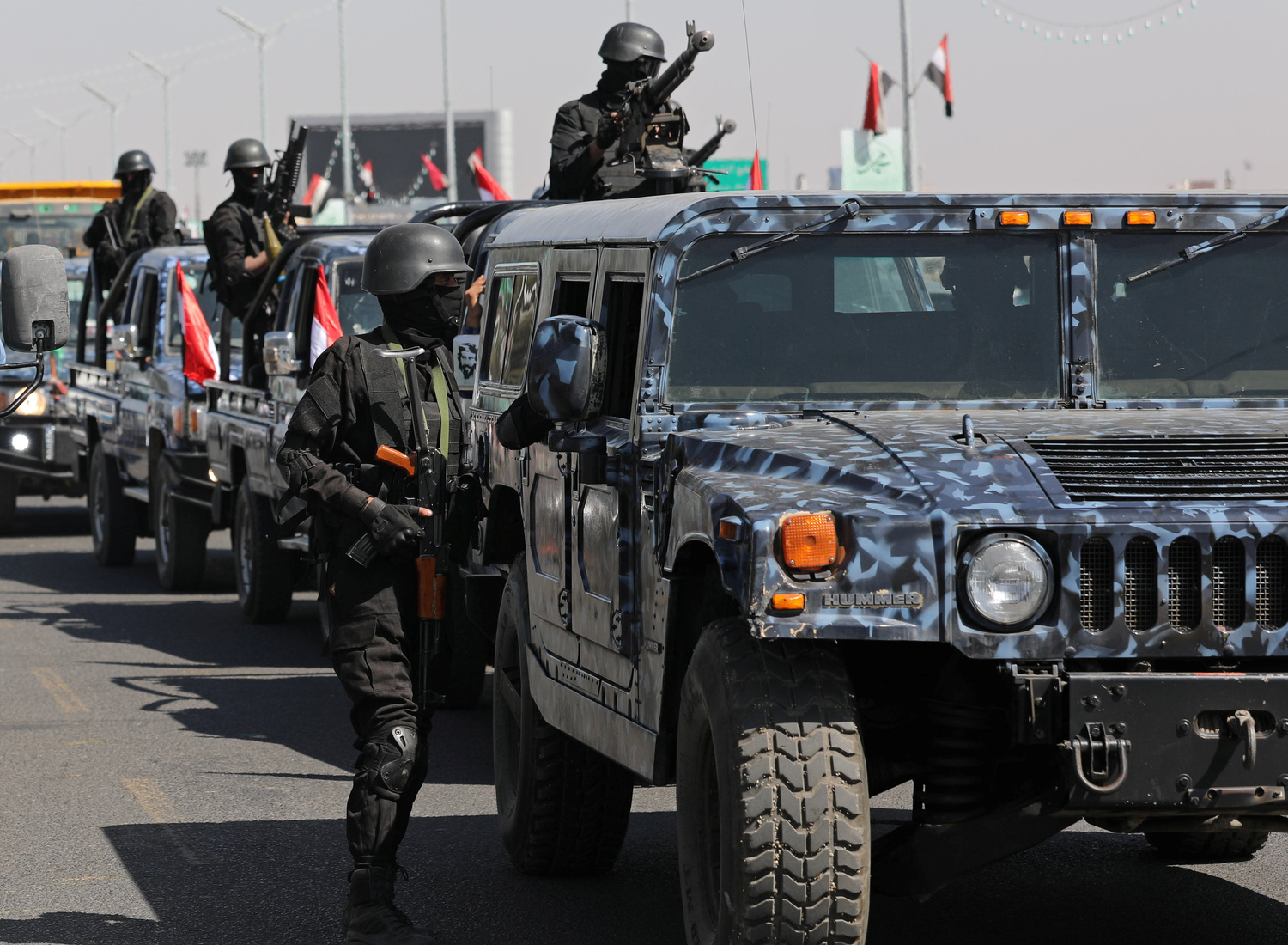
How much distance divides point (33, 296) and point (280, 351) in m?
5.16

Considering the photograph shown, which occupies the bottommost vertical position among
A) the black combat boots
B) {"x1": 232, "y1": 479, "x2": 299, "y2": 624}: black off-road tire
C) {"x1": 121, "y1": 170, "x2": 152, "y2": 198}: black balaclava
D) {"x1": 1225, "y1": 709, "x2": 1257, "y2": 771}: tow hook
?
the black combat boots

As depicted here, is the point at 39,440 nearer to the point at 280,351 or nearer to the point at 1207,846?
the point at 280,351

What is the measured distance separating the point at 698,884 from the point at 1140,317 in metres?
2.06

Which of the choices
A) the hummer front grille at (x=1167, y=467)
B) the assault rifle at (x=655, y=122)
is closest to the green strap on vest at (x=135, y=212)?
the assault rifle at (x=655, y=122)

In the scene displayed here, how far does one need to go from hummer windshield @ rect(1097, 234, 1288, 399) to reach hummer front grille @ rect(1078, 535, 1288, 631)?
1.29m

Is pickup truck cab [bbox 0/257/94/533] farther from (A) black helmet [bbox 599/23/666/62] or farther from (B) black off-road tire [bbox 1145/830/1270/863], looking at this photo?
(B) black off-road tire [bbox 1145/830/1270/863]

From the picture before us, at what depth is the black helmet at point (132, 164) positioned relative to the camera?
766 inches

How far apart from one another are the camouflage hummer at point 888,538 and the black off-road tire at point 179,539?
8.42m

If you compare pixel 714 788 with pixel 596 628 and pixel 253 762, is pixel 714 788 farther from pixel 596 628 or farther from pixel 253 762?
pixel 253 762

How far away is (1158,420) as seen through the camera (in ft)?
17.7

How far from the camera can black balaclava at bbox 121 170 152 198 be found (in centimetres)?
1945

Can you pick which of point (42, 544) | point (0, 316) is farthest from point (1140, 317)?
point (42, 544)

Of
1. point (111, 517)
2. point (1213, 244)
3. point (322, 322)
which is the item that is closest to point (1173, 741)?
point (1213, 244)

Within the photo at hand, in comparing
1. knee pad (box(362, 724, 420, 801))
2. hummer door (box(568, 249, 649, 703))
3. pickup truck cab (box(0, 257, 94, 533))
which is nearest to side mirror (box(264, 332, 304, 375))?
hummer door (box(568, 249, 649, 703))
